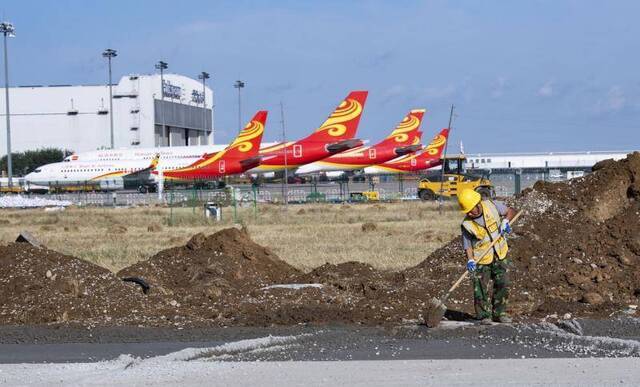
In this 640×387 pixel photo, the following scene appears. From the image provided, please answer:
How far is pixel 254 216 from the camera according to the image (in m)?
38.7

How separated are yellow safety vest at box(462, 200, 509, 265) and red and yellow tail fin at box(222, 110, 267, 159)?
2302 inches

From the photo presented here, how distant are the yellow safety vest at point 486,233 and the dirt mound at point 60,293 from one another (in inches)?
165

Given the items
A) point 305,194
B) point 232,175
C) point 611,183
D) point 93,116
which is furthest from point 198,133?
point 611,183

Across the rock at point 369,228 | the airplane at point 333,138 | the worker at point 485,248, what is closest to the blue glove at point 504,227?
the worker at point 485,248

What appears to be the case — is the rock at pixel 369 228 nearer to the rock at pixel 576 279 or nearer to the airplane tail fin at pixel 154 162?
the rock at pixel 576 279

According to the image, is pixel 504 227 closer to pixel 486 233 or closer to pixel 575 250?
pixel 486 233

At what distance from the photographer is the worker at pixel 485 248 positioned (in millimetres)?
11188

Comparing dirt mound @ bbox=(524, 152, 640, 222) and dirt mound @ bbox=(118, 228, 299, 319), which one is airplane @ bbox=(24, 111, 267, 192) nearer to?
dirt mound @ bbox=(118, 228, 299, 319)

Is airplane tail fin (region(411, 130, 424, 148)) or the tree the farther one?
the tree

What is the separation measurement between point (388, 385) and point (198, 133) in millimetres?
116116

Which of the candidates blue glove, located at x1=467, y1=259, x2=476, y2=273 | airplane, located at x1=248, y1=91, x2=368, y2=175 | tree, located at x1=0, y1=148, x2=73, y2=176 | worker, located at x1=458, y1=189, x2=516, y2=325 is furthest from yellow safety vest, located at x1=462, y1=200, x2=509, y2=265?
tree, located at x1=0, y1=148, x2=73, y2=176

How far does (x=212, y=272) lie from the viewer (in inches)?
621

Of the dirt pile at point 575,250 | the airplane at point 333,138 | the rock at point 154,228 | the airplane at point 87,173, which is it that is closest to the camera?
the dirt pile at point 575,250

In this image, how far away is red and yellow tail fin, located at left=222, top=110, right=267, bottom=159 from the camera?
69.4 m
